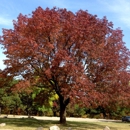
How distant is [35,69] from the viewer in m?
21.8

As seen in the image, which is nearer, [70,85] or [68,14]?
[70,85]

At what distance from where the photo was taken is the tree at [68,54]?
19656 millimetres

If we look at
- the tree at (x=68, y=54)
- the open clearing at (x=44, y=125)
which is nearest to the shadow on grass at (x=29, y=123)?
the open clearing at (x=44, y=125)

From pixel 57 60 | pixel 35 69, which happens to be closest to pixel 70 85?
pixel 57 60

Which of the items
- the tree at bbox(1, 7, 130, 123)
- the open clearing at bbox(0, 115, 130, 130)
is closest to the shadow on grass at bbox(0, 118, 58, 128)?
the open clearing at bbox(0, 115, 130, 130)

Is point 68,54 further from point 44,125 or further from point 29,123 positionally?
point 29,123

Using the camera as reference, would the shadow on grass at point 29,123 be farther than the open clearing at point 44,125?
Yes

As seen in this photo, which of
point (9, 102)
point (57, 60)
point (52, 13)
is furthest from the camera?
point (9, 102)

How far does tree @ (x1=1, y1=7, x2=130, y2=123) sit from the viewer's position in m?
19.7

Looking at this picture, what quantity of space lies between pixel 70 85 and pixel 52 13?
6.09 m

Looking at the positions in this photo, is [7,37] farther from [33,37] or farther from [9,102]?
[9,102]

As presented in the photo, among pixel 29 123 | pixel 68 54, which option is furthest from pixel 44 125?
pixel 68 54

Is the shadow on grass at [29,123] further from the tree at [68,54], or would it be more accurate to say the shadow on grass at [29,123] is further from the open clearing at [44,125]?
the tree at [68,54]

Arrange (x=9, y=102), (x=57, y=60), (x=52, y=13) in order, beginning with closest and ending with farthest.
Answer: (x=57, y=60) < (x=52, y=13) < (x=9, y=102)
